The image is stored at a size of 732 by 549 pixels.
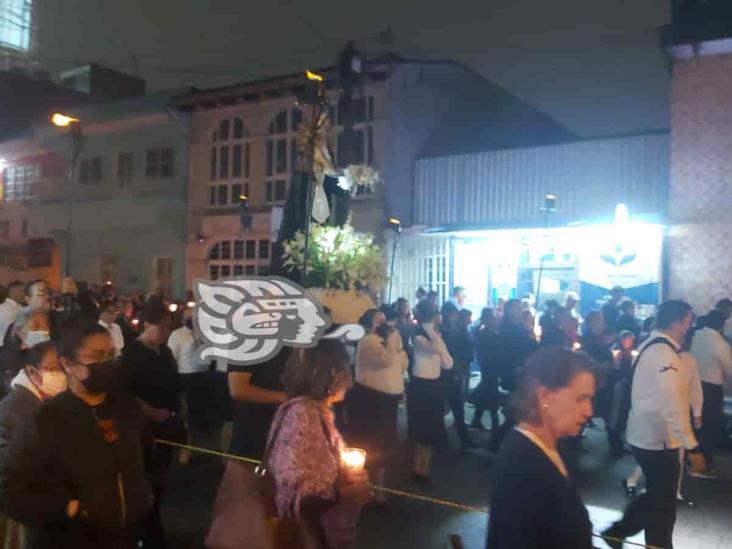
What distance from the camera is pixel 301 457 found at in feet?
11.6

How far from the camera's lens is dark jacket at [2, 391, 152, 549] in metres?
3.29

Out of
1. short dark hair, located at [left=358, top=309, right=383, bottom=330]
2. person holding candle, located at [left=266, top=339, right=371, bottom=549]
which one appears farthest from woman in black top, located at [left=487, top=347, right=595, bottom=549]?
short dark hair, located at [left=358, top=309, right=383, bottom=330]

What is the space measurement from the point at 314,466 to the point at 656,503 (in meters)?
2.73

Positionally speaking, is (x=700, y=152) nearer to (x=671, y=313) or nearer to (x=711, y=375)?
(x=711, y=375)

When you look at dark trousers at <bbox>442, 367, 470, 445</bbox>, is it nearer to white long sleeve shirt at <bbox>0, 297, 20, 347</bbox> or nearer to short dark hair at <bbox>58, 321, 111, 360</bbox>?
white long sleeve shirt at <bbox>0, 297, 20, 347</bbox>

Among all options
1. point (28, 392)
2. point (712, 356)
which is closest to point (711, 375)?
point (712, 356)

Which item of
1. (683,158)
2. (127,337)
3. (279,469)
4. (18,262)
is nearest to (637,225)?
(683,158)

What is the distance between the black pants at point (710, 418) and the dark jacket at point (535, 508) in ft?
22.6

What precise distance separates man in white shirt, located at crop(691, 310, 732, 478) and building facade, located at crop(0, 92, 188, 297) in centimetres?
1734

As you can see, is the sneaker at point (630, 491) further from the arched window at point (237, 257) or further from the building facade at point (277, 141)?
the arched window at point (237, 257)

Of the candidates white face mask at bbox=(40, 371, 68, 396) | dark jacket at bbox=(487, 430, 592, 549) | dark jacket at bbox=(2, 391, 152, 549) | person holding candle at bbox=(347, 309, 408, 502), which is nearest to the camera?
dark jacket at bbox=(487, 430, 592, 549)

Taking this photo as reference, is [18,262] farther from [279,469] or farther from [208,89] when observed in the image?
[279,469]

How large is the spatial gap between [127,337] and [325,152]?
474 cm

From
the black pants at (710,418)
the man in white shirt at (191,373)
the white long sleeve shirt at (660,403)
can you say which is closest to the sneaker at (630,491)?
the black pants at (710,418)
